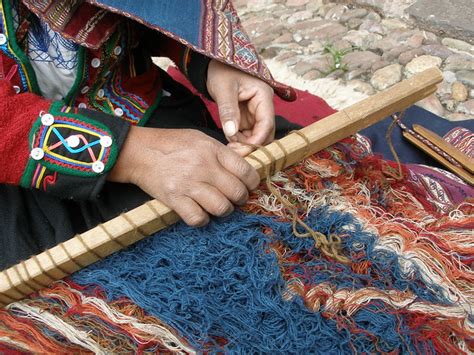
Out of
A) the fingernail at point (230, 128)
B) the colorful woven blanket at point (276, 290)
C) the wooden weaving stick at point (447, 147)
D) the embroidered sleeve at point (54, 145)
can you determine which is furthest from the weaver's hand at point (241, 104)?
the wooden weaving stick at point (447, 147)

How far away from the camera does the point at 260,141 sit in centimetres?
121

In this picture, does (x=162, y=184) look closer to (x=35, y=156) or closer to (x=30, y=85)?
(x=35, y=156)

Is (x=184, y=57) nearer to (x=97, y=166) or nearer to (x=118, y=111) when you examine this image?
(x=118, y=111)

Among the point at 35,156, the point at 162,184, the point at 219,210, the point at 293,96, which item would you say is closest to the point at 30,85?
the point at 35,156

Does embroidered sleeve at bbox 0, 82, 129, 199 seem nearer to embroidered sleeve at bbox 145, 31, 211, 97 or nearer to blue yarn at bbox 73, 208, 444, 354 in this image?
blue yarn at bbox 73, 208, 444, 354

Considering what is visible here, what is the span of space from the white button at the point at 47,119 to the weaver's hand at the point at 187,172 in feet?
0.47

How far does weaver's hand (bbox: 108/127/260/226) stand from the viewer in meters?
1.07

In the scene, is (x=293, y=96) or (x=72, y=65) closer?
(x=72, y=65)

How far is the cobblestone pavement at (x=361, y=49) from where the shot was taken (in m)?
2.16

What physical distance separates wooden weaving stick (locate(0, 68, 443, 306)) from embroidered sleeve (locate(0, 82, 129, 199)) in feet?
0.33

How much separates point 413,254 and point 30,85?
2.74ft

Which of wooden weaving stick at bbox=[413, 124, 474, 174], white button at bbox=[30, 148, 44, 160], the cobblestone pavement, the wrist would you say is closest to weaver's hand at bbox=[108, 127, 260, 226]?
the wrist

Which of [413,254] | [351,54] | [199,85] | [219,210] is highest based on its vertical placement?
[199,85]

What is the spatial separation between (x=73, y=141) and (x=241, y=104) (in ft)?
1.31
